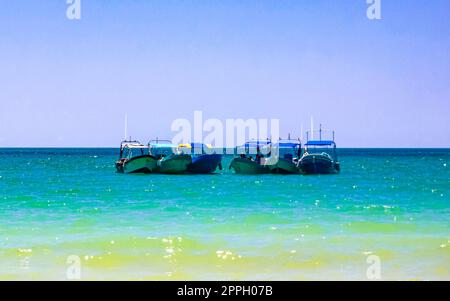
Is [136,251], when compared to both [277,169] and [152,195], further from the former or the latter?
[277,169]

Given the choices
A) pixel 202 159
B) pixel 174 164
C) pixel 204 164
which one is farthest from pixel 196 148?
pixel 174 164

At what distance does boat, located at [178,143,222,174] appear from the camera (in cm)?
5622

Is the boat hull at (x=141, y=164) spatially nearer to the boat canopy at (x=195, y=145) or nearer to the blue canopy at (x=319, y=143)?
the boat canopy at (x=195, y=145)

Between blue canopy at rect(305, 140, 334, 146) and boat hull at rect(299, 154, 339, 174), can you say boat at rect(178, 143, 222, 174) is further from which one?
boat hull at rect(299, 154, 339, 174)

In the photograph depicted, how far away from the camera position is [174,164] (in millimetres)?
54906

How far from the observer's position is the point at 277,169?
53.3 meters

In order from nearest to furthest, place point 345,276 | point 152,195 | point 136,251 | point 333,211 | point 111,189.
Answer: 1. point 345,276
2. point 136,251
3. point 333,211
4. point 152,195
5. point 111,189

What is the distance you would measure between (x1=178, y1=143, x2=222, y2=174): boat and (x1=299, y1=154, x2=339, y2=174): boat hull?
325 inches

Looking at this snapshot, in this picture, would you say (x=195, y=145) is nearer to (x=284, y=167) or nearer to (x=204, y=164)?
(x=204, y=164)

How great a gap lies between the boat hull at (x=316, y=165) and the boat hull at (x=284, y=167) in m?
0.54

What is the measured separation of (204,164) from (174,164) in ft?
9.54
